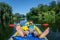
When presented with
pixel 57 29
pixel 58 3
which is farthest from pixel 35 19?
pixel 57 29

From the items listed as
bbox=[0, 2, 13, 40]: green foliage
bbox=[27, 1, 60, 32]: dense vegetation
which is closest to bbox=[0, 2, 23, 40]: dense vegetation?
bbox=[0, 2, 13, 40]: green foliage

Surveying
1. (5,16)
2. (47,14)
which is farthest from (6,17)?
(47,14)

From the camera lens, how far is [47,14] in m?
5.27

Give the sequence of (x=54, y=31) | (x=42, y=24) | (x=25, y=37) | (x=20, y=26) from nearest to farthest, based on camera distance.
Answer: (x=25, y=37) < (x=20, y=26) < (x=42, y=24) < (x=54, y=31)

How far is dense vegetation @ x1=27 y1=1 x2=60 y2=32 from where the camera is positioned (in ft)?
16.4

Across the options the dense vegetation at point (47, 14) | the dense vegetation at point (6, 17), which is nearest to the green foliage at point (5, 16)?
the dense vegetation at point (6, 17)

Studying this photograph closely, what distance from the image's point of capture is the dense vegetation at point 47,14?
4.99 meters

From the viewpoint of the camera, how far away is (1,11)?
5102 mm

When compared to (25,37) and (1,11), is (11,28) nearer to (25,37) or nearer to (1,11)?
(1,11)

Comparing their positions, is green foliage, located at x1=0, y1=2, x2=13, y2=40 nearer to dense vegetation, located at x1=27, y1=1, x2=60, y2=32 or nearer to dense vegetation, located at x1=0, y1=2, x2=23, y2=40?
dense vegetation, located at x1=0, y1=2, x2=23, y2=40

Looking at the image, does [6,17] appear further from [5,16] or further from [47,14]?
[47,14]

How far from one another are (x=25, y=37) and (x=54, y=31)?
138 cm

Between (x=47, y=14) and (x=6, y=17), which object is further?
(x=47, y=14)

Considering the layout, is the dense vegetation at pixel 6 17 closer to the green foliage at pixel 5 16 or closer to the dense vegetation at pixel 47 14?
the green foliage at pixel 5 16
